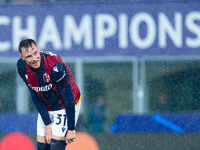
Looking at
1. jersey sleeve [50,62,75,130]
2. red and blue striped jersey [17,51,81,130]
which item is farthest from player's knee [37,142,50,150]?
jersey sleeve [50,62,75,130]

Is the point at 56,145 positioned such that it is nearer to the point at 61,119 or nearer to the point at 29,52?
the point at 61,119

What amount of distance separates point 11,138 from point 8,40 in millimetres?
4111

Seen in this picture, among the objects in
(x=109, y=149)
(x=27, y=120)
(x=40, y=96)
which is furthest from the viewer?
(x=27, y=120)

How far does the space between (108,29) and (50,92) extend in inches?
216

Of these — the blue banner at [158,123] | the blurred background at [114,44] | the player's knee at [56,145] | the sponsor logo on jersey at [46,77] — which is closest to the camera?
the sponsor logo on jersey at [46,77]

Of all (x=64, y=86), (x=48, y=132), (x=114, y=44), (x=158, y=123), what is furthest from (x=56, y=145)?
(x=114, y=44)

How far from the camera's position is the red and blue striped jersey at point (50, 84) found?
3.98 metres

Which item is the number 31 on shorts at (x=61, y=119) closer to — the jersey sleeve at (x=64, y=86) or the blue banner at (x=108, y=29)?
the jersey sleeve at (x=64, y=86)

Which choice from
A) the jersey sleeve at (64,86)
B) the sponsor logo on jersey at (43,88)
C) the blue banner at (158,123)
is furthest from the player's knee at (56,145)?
the blue banner at (158,123)

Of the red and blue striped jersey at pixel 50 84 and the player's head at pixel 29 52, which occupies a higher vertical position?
the player's head at pixel 29 52

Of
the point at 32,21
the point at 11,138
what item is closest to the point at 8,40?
the point at 32,21

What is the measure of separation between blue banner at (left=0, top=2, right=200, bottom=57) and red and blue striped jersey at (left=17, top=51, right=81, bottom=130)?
5279 mm

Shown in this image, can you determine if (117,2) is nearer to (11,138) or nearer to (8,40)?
(8,40)

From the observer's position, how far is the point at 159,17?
9.52 metres
